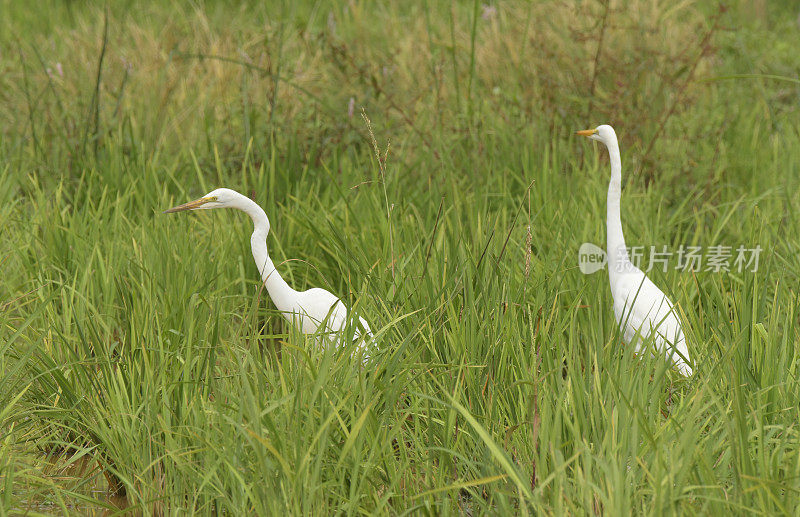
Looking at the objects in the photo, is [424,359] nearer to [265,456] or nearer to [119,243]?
[265,456]

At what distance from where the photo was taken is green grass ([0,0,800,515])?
2152 mm

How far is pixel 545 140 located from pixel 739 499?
3033mm

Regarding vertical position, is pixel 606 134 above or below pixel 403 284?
above

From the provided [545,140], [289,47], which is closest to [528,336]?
[545,140]

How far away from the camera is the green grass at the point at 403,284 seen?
2.15 metres

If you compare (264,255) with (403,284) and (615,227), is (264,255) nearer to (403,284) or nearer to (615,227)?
(403,284)

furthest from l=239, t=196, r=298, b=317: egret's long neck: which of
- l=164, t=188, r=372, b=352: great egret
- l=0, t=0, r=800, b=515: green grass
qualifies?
l=0, t=0, r=800, b=515: green grass

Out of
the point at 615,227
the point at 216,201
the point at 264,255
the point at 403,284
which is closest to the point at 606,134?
the point at 615,227

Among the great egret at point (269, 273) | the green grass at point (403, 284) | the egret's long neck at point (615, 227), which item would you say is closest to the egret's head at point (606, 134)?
the egret's long neck at point (615, 227)

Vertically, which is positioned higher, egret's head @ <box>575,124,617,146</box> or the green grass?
egret's head @ <box>575,124,617,146</box>

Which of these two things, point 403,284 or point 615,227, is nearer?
point 403,284

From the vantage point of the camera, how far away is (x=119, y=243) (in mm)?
3449

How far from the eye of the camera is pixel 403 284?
2.88 m

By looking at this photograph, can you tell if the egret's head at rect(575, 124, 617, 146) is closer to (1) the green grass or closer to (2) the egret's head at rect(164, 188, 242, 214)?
(1) the green grass
